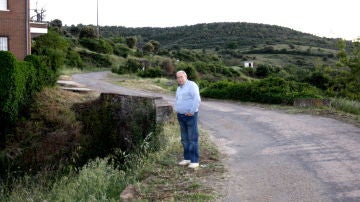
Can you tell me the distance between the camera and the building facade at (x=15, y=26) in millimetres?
23641

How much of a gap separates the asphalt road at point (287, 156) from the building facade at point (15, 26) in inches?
487

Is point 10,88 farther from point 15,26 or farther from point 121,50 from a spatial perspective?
point 121,50

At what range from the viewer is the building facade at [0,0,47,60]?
23.6 m

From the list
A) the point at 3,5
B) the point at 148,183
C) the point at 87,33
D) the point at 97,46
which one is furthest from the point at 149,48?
the point at 148,183

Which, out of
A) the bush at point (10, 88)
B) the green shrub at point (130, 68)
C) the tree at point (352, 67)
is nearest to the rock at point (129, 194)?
the bush at point (10, 88)

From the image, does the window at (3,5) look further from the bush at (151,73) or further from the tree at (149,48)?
the tree at (149,48)

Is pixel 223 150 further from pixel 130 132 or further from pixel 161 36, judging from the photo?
pixel 161 36

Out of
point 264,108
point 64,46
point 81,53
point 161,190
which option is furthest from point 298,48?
point 161,190

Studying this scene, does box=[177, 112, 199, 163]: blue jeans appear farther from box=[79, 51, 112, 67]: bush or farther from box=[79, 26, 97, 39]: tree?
box=[79, 26, 97, 39]: tree

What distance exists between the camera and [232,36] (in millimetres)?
90062

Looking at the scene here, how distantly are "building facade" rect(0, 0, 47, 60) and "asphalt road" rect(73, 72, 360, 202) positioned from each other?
12374mm

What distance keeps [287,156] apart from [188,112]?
2437mm

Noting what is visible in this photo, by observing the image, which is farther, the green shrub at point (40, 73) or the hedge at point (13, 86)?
the green shrub at point (40, 73)

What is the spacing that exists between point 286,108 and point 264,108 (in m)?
0.94
